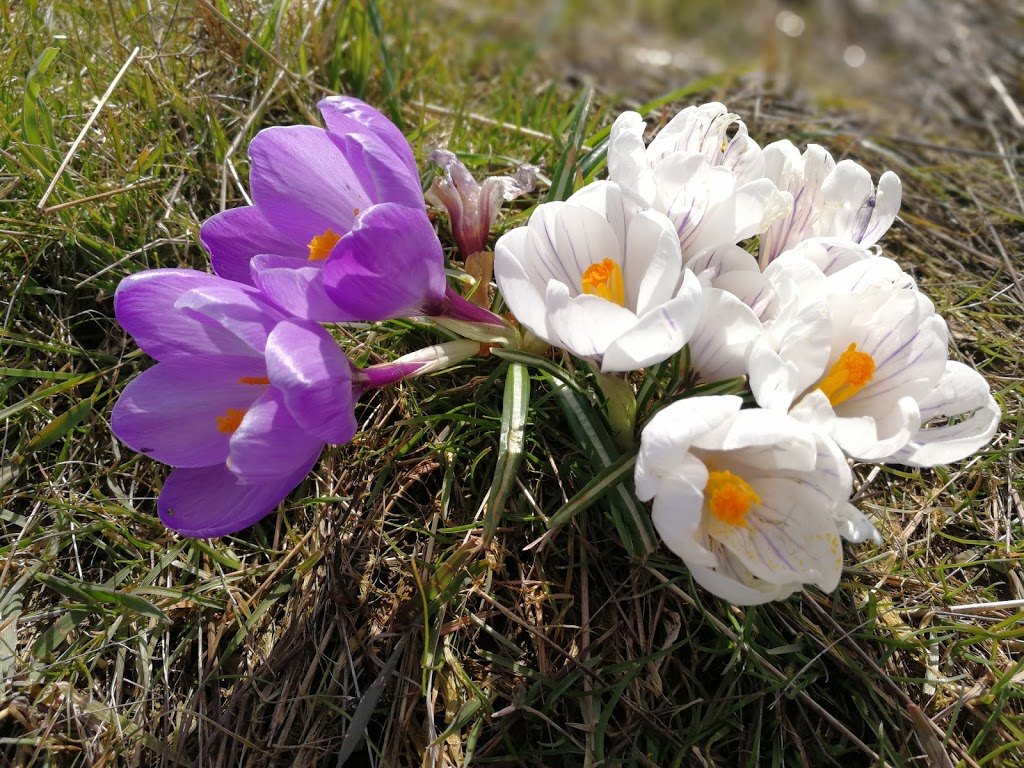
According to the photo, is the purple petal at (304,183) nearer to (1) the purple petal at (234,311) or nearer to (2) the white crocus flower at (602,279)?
(1) the purple petal at (234,311)

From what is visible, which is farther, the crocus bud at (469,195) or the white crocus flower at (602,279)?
the crocus bud at (469,195)

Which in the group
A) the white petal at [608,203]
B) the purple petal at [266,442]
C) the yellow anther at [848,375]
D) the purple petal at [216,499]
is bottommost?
the purple petal at [216,499]

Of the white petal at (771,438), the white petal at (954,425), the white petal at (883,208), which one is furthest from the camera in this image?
the white petal at (883,208)

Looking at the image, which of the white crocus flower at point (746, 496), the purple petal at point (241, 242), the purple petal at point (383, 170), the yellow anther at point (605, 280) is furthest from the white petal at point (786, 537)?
the purple petal at point (241, 242)

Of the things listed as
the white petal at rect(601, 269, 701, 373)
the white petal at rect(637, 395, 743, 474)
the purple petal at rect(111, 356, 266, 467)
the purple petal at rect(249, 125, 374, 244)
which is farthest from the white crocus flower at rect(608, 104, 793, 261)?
the purple petal at rect(111, 356, 266, 467)

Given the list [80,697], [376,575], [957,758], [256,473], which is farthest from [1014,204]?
[80,697]

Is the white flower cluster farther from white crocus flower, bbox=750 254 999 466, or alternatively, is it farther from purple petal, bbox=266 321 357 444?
purple petal, bbox=266 321 357 444

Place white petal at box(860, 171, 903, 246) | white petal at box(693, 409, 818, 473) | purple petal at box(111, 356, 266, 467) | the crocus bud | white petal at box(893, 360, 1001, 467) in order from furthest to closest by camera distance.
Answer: the crocus bud < white petal at box(860, 171, 903, 246) < purple petal at box(111, 356, 266, 467) < white petal at box(893, 360, 1001, 467) < white petal at box(693, 409, 818, 473)
